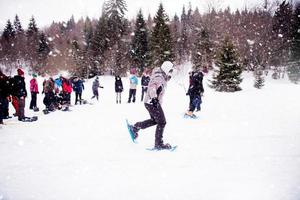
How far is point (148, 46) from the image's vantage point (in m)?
47.8

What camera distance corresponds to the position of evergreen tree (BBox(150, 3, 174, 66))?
42.9m

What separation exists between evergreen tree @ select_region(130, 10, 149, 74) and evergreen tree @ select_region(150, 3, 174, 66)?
7.91 feet

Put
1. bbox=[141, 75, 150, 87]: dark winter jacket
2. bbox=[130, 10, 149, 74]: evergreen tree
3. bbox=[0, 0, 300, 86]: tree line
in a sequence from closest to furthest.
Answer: bbox=[141, 75, 150, 87]: dark winter jacket → bbox=[0, 0, 300, 86]: tree line → bbox=[130, 10, 149, 74]: evergreen tree

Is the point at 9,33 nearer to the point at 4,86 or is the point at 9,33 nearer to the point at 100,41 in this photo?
the point at 100,41

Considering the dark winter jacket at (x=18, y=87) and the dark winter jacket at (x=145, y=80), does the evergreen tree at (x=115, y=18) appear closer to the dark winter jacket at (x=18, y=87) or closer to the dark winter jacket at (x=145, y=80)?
the dark winter jacket at (x=145, y=80)

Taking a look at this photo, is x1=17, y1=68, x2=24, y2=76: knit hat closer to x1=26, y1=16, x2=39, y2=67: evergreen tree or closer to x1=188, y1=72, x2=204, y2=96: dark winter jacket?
x1=188, y1=72, x2=204, y2=96: dark winter jacket

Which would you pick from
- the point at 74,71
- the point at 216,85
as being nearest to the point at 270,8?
the point at 216,85

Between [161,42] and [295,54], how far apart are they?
20.4 m

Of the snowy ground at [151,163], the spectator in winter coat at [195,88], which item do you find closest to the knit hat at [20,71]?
the snowy ground at [151,163]

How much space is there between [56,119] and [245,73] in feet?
127

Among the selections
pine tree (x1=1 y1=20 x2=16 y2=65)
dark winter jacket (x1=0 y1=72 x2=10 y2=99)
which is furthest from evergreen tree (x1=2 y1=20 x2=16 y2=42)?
dark winter jacket (x1=0 y1=72 x2=10 y2=99)

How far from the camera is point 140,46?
4772 centimetres

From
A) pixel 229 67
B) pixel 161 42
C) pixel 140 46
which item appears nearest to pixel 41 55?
pixel 140 46

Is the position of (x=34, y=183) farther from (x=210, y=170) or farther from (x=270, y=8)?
(x=270, y=8)
